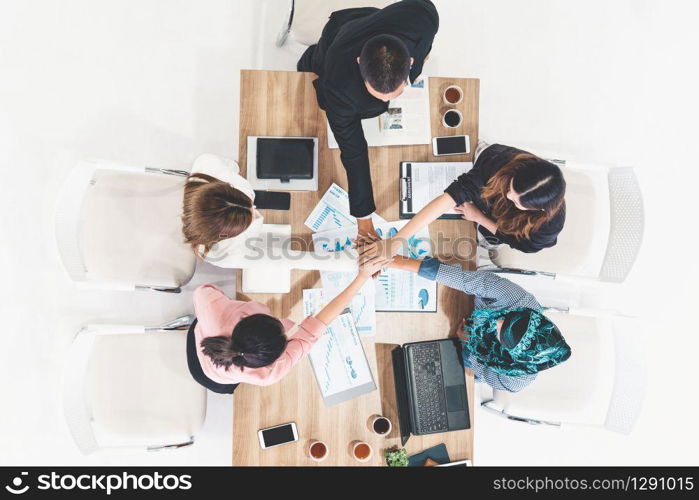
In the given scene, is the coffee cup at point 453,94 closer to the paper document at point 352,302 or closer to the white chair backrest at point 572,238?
the white chair backrest at point 572,238

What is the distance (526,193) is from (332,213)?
739 mm

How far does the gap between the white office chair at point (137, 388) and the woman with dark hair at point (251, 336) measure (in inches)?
10.6

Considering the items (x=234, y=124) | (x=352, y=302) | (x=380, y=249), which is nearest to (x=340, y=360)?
(x=352, y=302)

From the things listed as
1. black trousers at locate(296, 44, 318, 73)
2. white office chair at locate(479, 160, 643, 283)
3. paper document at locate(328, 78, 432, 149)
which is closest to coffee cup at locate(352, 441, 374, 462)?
white office chair at locate(479, 160, 643, 283)

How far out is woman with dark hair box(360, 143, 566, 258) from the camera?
1.62m

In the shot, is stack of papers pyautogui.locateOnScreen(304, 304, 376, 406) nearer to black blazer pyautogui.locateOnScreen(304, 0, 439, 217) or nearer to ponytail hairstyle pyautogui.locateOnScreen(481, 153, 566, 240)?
black blazer pyautogui.locateOnScreen(304, 0, 439, 217)

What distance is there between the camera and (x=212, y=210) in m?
1.51

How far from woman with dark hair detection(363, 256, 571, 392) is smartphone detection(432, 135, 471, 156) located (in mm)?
462

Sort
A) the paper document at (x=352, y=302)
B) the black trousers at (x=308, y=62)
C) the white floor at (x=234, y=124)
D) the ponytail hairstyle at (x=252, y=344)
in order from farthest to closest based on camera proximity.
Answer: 1. the white floor at (x=234, y=124)
2. the black trousers at (x=308, y=62)
3. the paper document at (x=352, y=302)
4. the ponytail hairstyle at (x=252, y=344)

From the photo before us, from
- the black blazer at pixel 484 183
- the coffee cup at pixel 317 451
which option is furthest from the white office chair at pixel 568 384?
the coffee cup at pixel 317 451

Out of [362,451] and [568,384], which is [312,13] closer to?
[362,451]

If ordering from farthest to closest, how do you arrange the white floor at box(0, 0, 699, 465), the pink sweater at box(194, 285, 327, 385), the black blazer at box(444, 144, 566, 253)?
the white floor at box(0, 0, 699, 465), the black blazer at box(444, 144, 566, 253), the pink sweater at box(194, 285, 327, 385)

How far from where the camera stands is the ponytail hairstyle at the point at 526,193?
1608 millimetres
